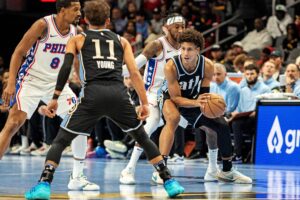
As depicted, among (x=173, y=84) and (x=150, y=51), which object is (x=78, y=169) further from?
(x=150, y=51)

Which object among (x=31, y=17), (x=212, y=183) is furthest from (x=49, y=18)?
(x=31, y=17)

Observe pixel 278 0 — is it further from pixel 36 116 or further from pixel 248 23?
pixel 36 116

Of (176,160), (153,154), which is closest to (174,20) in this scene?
(153,154)

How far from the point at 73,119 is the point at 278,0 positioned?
12953 mm

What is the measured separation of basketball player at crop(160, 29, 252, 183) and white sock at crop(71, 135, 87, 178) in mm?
1019

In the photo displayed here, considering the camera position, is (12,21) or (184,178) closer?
(184,178)

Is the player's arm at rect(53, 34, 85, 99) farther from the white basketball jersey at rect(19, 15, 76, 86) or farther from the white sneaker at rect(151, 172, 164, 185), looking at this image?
the white sneaker at rect(151, 172, 164, 185)

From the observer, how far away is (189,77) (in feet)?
28.5

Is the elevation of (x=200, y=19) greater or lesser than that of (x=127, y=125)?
greater

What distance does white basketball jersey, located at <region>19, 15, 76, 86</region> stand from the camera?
8609 mm

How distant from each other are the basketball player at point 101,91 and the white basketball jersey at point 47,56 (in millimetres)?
1407

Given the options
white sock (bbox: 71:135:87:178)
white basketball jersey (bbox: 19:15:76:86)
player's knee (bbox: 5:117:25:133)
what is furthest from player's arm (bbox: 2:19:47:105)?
white sock (bbox: 71:135:87:178)

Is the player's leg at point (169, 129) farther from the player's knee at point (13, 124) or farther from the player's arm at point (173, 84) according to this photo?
the player's knee at point (13, 124)

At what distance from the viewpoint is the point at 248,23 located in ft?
62.2
